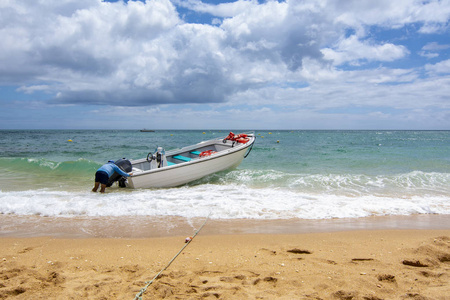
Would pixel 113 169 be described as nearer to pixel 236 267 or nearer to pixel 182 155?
pixel 182 155

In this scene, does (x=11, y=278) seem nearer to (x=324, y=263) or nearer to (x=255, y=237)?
(x=255, y=237)

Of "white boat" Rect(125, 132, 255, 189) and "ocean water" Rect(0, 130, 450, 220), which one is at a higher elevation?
"white boat" Rect(125, 132, 255, 189)

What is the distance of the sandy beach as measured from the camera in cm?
313

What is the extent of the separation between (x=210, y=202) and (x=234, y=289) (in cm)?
→ 441

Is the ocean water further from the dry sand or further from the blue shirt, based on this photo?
the dry sand

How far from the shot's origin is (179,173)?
9.92 m

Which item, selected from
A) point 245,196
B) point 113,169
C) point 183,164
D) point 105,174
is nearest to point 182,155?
point 183,164

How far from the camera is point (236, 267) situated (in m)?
3.77

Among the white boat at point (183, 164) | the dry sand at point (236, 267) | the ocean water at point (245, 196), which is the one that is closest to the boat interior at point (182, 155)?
the white boat at point (183, 164)

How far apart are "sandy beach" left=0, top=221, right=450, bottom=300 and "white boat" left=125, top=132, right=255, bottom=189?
4.40 meters

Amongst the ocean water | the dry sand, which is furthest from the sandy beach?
the ocean water

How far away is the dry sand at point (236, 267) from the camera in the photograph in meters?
3.13

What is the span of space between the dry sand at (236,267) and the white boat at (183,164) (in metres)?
4.40

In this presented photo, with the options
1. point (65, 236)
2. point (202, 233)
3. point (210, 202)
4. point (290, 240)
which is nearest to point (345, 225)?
point (290, 240)
